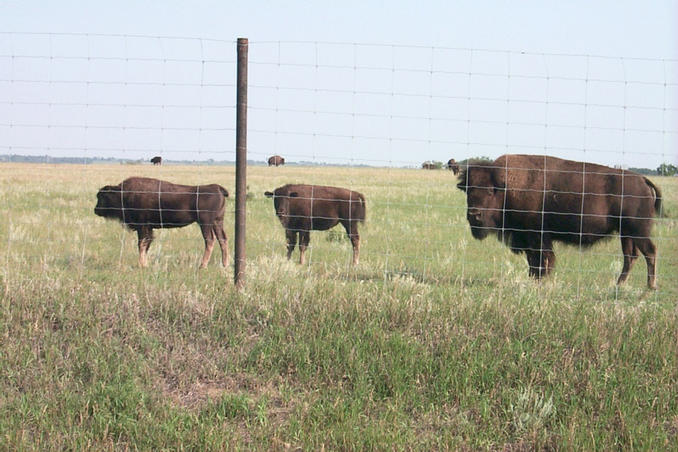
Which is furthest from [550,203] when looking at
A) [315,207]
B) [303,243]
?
[315,207]

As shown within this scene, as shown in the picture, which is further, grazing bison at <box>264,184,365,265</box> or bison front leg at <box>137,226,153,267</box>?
grazing bison at <box>264,184,365,265</box>

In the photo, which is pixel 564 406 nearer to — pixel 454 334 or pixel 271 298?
pixel 454 334

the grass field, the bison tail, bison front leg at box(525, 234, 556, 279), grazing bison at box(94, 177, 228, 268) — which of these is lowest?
the grass field

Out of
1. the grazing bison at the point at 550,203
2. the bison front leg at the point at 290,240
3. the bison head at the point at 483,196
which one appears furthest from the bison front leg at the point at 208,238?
the bison head at the point at 483,196

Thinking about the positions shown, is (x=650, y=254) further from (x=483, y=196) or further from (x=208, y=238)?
(x=208, y=238)

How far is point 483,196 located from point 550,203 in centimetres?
109

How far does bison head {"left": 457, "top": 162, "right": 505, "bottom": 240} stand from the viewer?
32.2ft

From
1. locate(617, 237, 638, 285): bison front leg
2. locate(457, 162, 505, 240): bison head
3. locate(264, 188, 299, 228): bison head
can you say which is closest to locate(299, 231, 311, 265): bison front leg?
locate(264, 188, 299, 228): bison head

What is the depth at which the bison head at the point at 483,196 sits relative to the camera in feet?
32.2

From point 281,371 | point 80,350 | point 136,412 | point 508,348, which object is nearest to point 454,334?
point 508,348

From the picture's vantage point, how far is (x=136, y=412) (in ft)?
15.6

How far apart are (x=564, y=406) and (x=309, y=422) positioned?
1757 mm

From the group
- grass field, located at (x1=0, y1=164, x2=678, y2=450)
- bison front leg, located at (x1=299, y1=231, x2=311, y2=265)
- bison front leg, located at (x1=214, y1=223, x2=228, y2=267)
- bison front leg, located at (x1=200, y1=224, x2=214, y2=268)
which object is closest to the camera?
grass field, located at (x1=0, y1=164, x2=678, y2=450)

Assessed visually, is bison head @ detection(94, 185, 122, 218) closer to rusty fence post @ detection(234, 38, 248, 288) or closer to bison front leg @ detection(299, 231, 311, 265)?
bison front leg @ detection(299, 231, 311, 265)
